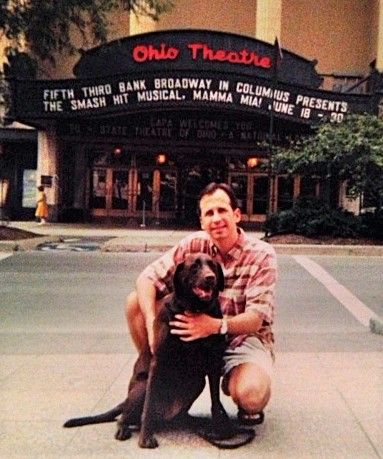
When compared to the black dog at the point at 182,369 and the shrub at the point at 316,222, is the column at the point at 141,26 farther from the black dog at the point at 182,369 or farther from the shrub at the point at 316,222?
the black dog at the point at 182,369

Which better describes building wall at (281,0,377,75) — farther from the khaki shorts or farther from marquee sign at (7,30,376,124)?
the khaki shorts

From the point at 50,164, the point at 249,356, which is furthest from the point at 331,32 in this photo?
the point at 249,356

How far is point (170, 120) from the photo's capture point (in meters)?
27.2

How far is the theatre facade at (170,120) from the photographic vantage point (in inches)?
917

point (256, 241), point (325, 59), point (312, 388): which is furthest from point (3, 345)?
point (325, 59)

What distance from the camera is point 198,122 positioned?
27.2 metres

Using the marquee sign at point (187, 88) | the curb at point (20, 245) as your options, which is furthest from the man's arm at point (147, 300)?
the marquee sign at point (187, 88)

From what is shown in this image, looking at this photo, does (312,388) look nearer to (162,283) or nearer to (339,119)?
(162,283)

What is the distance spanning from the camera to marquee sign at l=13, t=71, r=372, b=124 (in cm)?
2312

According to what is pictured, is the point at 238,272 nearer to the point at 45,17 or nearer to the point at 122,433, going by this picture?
the point at 122,433

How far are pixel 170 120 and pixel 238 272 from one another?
928 inches

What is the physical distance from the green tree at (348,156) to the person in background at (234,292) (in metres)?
15.0

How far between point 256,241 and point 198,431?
119cm

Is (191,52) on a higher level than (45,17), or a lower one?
higher
